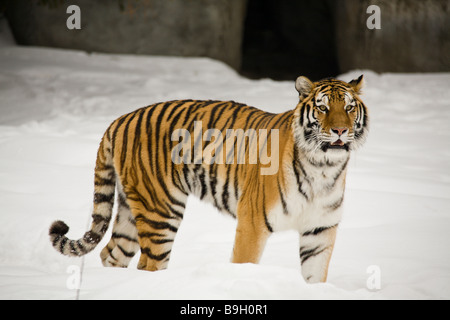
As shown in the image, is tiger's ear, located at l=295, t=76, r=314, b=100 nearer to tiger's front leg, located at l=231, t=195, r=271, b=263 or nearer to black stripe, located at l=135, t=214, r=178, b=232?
tiger's front leg, located at l=231, t=195, r=271, b=263

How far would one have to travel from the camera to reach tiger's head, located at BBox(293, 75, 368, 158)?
2857 millimetres

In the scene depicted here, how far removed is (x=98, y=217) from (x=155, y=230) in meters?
0.32

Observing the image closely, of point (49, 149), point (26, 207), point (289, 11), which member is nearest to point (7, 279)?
point (26, 207)

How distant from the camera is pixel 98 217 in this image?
11.1 feet

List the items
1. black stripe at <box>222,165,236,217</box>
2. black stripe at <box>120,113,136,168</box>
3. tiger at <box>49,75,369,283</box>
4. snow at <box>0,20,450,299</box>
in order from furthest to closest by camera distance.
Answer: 1. black stripe at <box>120,113,136,168</box>
2. black stripe at <box>222,165,236,217</box>
3. tiger at <box>49,75,369,283</box>
4. snow at <box>0,20,450,299</box>

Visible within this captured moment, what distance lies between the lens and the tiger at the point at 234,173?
117 inches

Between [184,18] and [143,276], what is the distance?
708cm

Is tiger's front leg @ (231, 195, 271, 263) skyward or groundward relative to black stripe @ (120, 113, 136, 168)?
groundward

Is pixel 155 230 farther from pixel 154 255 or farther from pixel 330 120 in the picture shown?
pixel 330 120

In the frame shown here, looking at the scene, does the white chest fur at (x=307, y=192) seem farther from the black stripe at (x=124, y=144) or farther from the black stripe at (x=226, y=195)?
the black stripe at (x=124, y=144)

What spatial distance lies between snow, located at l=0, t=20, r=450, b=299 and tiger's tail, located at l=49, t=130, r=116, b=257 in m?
0.13

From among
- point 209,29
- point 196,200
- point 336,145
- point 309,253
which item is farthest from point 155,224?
point 209,29

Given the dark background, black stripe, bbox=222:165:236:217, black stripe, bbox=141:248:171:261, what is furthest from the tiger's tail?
the dark background

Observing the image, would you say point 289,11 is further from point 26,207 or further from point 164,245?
point 164,245
